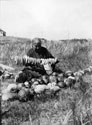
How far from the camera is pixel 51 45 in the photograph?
33.3 ft

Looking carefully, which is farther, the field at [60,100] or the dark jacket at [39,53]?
the dark jacket at [39,53]

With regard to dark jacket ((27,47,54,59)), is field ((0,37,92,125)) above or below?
below

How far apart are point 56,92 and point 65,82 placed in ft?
2.13

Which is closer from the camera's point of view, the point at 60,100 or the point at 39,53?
the point at 60,100

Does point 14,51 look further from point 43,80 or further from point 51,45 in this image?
point 43,80

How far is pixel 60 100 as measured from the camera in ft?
12.1

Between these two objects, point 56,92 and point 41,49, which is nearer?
point 56,92

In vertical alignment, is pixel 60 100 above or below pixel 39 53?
below

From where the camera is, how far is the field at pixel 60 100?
207cm

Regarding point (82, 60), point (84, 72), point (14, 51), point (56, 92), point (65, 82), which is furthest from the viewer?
point (14, 51)

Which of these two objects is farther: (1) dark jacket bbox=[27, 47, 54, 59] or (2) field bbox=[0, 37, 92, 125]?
(1) dark jacket bbox=[27, 47, 54, 59]

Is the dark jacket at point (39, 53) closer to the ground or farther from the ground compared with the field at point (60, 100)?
farther from the ground

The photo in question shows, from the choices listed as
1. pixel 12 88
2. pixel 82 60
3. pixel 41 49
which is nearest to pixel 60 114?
pixel 12 88

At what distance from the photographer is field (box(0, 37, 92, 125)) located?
81.5 inches
